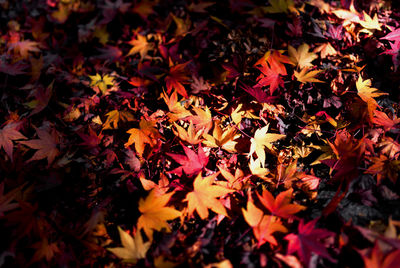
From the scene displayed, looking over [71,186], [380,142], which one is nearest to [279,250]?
[380,142]

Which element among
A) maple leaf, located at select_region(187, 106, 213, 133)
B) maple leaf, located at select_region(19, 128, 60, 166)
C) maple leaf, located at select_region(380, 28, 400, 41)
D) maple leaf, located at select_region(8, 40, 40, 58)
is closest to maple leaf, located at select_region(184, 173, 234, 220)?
maple leaf, located at select_region(187, 106, 213, 133)

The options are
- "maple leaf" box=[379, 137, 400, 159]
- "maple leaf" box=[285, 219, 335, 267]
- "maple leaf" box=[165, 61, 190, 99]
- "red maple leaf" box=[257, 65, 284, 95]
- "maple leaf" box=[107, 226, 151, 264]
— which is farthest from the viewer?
"maple leaf" box=[165, 61, 190, 99]

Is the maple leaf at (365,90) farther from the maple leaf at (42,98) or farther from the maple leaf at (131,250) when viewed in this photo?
the maple leaf at (42,98)

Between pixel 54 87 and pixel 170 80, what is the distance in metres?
0.88

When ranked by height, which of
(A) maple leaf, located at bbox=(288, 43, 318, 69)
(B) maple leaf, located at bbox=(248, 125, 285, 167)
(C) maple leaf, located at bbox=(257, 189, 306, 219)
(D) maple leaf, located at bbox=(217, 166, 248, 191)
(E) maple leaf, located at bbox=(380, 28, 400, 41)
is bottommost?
(D) maple leaf, located at bbox=(217, 166, 248, 191)

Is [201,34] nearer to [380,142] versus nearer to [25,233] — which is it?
[380,142]

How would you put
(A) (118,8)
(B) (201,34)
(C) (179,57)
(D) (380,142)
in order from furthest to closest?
(A) (118,8)
(B) (201,34)
(C) (179,57)
(D) (380,142)

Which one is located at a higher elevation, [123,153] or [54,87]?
[54,87]

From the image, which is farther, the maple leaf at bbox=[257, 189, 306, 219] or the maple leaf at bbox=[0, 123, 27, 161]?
the maple leaf at bbox=[0, 123, 27, 161]

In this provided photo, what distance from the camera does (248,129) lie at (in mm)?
1363

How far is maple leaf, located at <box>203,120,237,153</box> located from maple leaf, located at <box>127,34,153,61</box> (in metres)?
0.92

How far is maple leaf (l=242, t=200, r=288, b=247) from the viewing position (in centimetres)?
95

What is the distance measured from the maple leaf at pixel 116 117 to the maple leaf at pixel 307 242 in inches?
41.5

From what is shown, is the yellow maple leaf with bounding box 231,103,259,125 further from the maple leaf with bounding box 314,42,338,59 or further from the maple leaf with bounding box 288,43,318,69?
the maple leaf with bounding box 314,42,338,59
